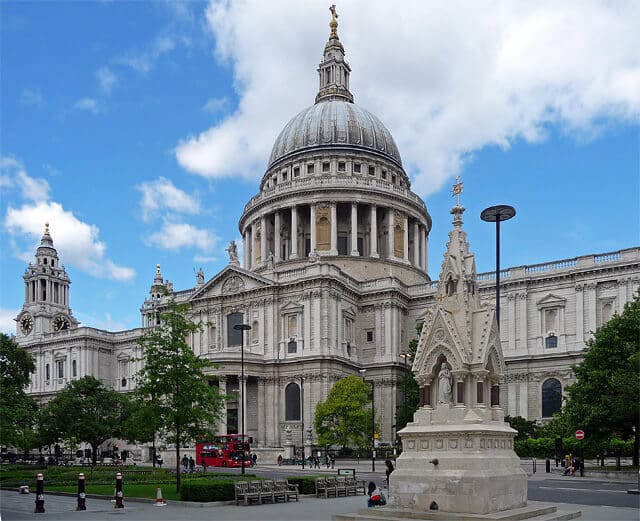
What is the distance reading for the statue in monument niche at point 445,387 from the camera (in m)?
23.0

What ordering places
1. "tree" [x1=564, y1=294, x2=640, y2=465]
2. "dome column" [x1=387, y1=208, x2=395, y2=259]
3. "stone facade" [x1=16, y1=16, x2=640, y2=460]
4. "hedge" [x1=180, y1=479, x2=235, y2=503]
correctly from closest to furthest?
"hedge" [x1=180, y1=479, x2=235, y2=503]
"tree" [x1=564, y1=294, x2=640, y2=465]
"stone facade" [x1=16, y1=16, x2=640, y2=460]
"dome column" [x1=387, y1=208, x2=395, y2=259]

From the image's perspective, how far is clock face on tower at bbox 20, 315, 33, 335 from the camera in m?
118

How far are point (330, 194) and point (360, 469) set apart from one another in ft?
149

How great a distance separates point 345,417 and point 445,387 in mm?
47482

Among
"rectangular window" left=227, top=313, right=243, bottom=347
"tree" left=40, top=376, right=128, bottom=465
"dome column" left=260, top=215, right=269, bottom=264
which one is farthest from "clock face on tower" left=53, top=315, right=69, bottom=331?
"tree" left=40, top=376, right=128, bottom=465

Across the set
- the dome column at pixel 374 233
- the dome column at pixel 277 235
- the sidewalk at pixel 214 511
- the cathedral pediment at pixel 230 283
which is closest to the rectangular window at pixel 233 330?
the cathedral pediment at pixel 230 283

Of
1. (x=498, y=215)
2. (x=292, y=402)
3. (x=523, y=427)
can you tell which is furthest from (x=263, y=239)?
(x=498, y=215)

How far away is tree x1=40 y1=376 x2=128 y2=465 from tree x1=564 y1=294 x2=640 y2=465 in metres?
42.0

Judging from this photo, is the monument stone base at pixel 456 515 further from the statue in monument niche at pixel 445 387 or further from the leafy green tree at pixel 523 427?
the leafy green tree at pixel 523 427

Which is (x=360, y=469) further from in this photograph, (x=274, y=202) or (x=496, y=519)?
(x=274, y=202)

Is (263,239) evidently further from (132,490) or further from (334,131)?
(132,490)

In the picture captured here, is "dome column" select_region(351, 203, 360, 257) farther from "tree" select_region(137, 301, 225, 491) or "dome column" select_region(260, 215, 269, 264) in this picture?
"tree" select_region(137, 301, 225, 491)

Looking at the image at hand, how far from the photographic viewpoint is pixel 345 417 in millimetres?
69312

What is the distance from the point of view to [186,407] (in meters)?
35.5
